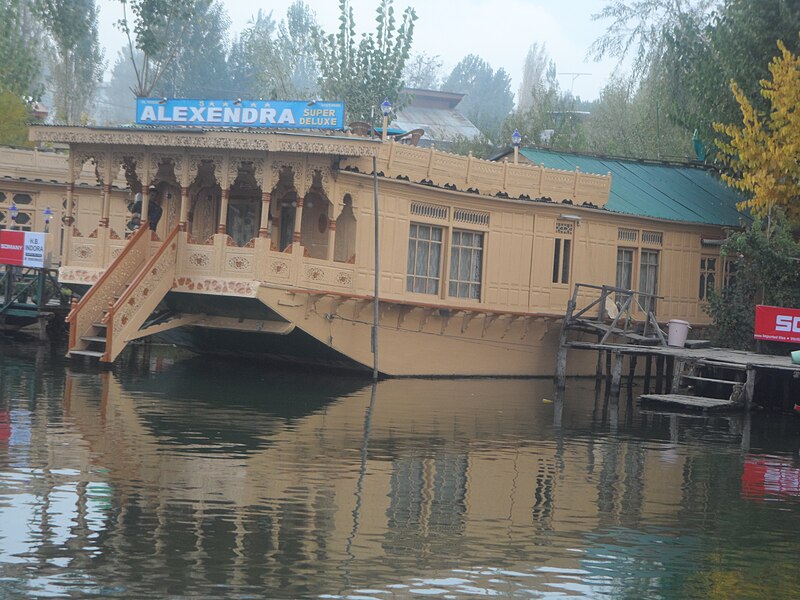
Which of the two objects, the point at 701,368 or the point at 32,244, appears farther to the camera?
the point at 32,244

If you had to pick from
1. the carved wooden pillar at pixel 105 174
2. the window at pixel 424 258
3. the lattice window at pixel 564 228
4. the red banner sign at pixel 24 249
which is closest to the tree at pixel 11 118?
the red banner sign at pixel 24 249

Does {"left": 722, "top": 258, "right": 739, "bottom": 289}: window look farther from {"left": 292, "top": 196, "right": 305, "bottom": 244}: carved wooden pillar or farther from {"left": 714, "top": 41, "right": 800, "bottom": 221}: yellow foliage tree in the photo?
{"left": 292, "top": 196, "right": 305, "bottom": 244}: carved wooden pillar

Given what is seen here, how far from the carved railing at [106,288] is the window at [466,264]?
21.8 feet

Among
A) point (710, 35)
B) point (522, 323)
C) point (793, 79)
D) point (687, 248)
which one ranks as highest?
point (710, 35)

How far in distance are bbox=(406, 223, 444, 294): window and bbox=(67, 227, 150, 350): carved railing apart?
5.56m

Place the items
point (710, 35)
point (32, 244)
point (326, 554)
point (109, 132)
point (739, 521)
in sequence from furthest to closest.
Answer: point (710, 35)
point (32, 244)
point (109, 132)
point (739, 521)
point (326, 554)

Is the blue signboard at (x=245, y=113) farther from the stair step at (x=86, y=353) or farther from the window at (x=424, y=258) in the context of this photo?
the stair step at (x=86, y=353)

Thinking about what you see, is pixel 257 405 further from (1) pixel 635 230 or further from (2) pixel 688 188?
(2) pixel 688 188

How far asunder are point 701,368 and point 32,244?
16.0 metres

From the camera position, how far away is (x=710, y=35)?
1287 inches

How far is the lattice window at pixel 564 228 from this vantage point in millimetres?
29391

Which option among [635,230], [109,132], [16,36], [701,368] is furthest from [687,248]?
[16,36]

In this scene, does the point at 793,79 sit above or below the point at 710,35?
below

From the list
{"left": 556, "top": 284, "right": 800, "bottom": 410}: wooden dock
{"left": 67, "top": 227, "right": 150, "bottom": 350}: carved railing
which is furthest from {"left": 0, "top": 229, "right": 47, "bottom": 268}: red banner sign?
{"left": 556, "top": 284, "right": 800, "bottom": 410}: wooden dock
